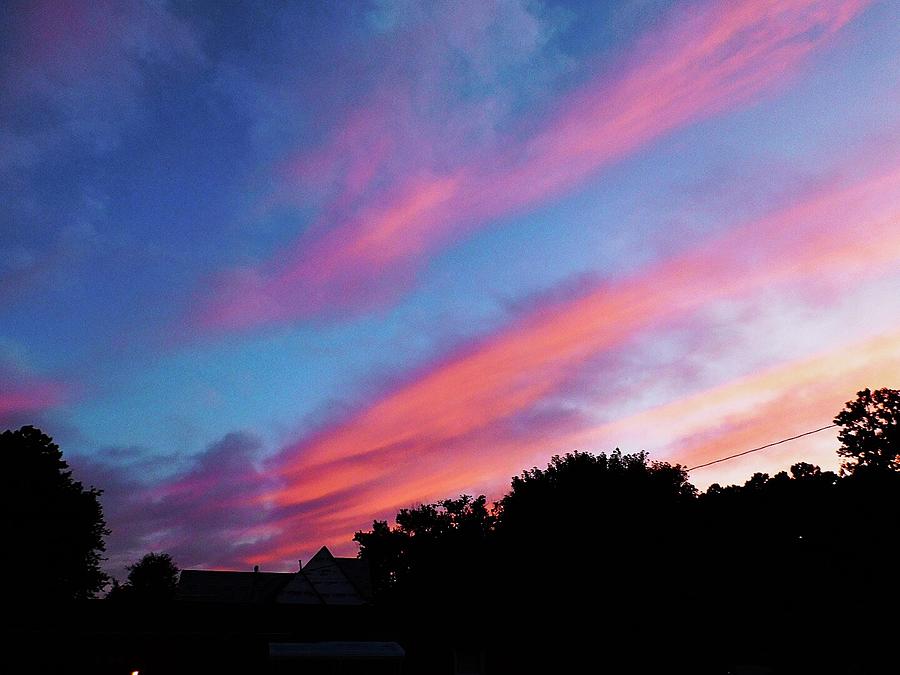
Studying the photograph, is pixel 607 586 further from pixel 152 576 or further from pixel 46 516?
pixel 152 576

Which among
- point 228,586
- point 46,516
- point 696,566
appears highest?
point 46,516

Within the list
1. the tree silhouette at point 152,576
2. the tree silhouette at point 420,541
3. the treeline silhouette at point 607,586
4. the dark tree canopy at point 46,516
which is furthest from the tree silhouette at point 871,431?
the tree silhouette at point 152,576

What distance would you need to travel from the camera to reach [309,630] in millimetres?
18141

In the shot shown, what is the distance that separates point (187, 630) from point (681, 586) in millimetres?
27413

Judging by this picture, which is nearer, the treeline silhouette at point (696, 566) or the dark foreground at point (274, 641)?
the dark foreground at point (274, 641)

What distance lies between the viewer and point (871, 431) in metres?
54.1

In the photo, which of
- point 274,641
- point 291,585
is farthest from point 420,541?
point 274,641

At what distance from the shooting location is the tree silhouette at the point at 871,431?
5241 cm

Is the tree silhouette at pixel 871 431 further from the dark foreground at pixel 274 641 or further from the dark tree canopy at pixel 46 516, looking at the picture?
the dark tree canopy at pixel 46 516

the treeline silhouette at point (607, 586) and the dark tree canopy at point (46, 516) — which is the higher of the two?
the dark tree canopy at point (46, 516)

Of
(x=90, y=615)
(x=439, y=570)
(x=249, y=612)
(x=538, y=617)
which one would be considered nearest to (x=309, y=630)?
(x=249, y=612)

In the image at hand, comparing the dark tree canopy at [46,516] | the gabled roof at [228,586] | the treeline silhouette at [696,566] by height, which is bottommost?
the treeline silhouette at [696,566]

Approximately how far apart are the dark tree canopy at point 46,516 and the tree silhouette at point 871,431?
63379mm

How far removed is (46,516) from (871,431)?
223ft
